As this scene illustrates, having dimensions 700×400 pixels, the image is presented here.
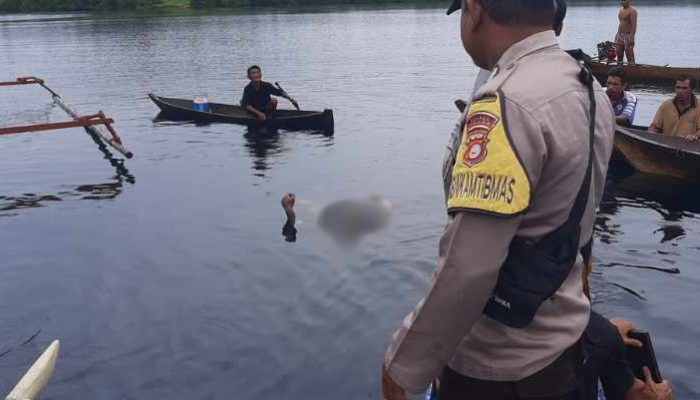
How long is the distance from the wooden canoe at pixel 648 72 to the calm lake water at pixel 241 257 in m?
6.07

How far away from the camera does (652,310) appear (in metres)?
7.82

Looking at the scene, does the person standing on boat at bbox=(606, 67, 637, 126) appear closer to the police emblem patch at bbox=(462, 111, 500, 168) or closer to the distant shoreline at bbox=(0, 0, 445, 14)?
the police emblem patch at bbox=(462, 111, 500, 168)

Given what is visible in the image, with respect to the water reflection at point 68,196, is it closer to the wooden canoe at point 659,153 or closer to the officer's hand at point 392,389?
the wooden canoe at point 659,153

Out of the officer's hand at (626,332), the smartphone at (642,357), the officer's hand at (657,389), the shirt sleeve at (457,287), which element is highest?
the shirt sleeve at (457,287)

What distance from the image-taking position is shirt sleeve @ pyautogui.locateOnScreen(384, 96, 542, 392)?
2.14 m

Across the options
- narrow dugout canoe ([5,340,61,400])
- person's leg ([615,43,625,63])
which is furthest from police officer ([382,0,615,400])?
person's leg ([615,43,625,63])

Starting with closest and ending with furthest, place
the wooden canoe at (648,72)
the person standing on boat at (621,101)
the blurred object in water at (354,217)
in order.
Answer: the blurred object in water at (354,217) < the person standing on boat at (621,101) < the wooden canoe at (648,72)

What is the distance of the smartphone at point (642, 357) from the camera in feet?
11.2

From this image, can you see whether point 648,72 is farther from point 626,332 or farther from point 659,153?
point 626,332

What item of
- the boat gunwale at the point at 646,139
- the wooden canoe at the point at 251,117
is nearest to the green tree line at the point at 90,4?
the wooden canoe at the point at 251,117

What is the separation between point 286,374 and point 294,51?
41604mm

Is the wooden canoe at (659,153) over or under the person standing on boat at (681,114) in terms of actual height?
under

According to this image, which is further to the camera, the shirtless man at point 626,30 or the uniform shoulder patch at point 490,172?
the shirtless man at point 626,30

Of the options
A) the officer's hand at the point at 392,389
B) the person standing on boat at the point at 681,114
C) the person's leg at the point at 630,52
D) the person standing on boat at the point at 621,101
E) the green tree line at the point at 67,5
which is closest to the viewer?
the officer's hand at the point at 392,389
